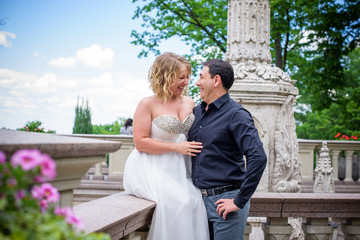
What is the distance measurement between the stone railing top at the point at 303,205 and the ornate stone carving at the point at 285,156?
195cm

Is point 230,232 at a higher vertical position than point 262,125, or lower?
lower

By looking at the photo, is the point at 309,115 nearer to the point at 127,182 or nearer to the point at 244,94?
the point at 244,94

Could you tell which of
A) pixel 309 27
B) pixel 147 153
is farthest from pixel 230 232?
pixel 309 27

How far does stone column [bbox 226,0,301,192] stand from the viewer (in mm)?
5352

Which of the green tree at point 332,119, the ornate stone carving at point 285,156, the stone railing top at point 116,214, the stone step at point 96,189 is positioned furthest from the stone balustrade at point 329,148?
the stone railing top at point 116,214

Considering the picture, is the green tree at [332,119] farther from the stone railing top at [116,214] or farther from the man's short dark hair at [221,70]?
the stone railing top at [116,214]

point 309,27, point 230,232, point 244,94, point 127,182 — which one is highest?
point 309,27

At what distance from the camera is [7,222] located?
38.3 inches

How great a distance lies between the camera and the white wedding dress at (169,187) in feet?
9.14

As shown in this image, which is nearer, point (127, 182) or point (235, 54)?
point (127, 182)

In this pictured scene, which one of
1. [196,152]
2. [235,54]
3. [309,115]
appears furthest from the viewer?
[309,115]

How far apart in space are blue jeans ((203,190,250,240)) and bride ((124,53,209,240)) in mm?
62

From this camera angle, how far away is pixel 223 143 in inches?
113

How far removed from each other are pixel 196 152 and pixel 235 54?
316cm
